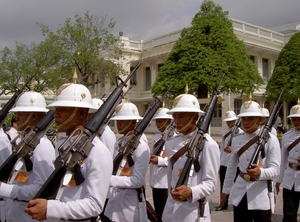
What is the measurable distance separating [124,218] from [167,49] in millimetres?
28695

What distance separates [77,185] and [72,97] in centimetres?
75

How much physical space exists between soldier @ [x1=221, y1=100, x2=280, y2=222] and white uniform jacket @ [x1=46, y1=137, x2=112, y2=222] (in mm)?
2400

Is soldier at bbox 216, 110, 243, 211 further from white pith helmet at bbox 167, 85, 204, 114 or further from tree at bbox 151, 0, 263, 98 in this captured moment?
tree at bbox 151, 0, 263, 98

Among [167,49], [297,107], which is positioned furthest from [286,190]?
[167,49]

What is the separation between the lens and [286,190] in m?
5.93

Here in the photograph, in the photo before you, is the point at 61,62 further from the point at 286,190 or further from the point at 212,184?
the point at 212,184

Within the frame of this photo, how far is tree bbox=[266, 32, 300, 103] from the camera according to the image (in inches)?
1046

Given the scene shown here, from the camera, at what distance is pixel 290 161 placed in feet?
19.9

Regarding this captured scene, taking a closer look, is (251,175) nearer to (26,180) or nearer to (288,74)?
(26,180)

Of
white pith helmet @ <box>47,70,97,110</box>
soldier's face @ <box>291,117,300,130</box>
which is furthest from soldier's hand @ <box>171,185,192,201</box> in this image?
soldier's face @ <box>291,117,300,130</box>

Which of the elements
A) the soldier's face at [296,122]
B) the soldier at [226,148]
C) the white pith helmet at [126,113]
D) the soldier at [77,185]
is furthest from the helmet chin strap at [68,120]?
the soldier at [226,148]

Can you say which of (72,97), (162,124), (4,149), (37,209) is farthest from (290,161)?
(37,209)

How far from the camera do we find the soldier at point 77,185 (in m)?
2.56

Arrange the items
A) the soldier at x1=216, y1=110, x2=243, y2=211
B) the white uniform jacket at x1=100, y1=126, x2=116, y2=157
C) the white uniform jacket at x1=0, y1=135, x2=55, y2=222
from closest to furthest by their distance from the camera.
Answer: the white uniform jacket at x1=0, y1=135, x2=55, y2=222 → the white uniform jacket at x1=100, y1=126, x2=116, y2=157 → the soldier at x1=216, y1=110, x2=243, y2=211
